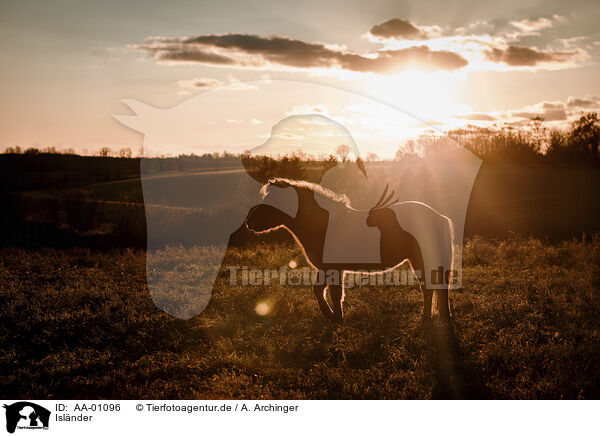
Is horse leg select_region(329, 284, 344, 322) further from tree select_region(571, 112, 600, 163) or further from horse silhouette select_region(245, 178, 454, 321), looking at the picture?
tree select_region(571, 112, 600, 163)

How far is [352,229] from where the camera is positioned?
6512 mm

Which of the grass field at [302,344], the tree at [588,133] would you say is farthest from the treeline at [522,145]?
the grass field at [302,344]

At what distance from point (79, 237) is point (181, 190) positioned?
95.9ft

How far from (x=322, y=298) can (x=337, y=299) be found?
10.5 inches

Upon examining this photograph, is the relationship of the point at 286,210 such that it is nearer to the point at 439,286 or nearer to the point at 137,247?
the point at 439,286

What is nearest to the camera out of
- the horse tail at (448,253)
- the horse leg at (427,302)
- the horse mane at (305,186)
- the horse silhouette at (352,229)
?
the horse mane at (305,186)

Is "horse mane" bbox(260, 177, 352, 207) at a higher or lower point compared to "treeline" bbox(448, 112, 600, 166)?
lower

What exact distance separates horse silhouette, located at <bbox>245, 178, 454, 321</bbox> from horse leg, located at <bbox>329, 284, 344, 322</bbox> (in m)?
0.37

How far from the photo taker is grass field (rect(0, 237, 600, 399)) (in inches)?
196

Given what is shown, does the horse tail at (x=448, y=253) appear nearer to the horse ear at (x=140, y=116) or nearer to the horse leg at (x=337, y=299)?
the horse leg at (x=337, y=299)

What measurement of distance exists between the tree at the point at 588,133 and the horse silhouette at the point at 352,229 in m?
38.4

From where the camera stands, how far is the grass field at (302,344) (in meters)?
4.97

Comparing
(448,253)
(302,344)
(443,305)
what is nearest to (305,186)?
(302,344)
